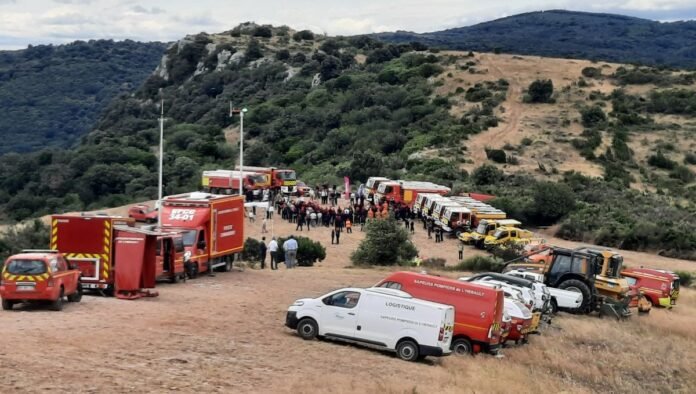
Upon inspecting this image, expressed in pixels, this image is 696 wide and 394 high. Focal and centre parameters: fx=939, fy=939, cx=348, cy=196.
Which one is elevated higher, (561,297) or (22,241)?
(561,297)

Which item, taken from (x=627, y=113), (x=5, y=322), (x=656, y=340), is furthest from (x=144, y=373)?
(x=627, y=113)

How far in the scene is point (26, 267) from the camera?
21.4 m

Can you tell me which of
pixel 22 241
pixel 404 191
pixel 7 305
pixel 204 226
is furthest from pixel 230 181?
pixel 7 305

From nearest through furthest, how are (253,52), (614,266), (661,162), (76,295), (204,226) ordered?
(76,295) < (204,226) < (614,266) < (661,162) < (253,52)

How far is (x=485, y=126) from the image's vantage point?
3457 inches

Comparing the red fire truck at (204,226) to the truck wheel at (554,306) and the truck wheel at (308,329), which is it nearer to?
the truck wheel at (308,329)

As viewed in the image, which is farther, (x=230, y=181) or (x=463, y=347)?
(x=230, y=181)

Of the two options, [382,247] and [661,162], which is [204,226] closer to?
[382,247]

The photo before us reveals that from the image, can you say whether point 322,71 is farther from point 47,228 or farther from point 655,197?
point 47,228

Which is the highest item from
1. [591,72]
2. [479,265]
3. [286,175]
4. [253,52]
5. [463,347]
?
[253,52]

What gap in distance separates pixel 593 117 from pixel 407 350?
73578 millimetres

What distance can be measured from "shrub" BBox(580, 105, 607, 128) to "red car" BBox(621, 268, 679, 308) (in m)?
55.4

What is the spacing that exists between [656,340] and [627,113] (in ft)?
226

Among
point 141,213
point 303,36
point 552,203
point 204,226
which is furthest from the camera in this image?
point 303,36
